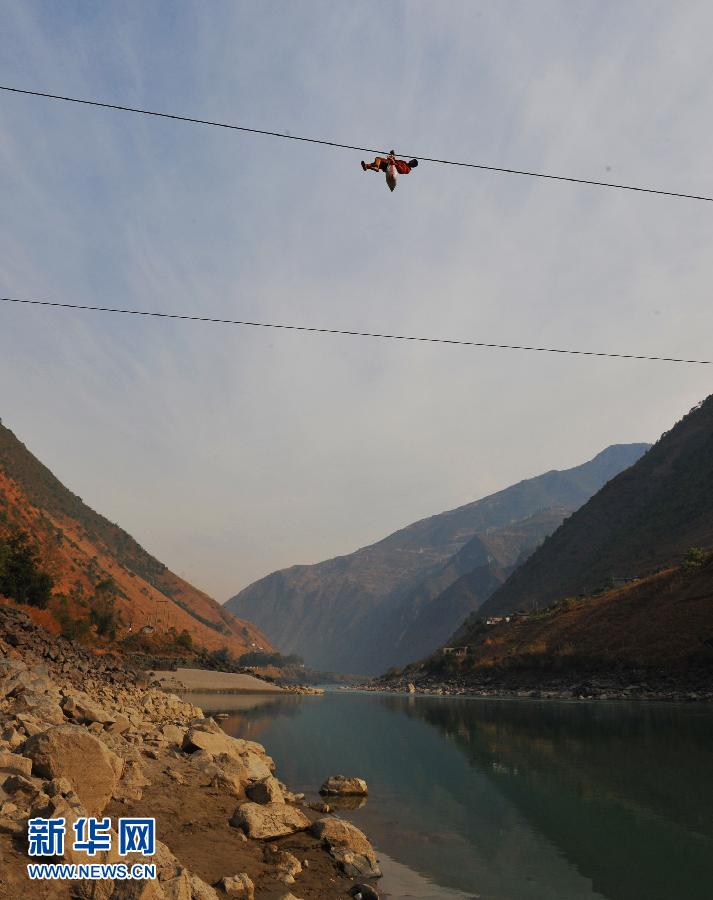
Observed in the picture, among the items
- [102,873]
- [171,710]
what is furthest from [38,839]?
[171,710]

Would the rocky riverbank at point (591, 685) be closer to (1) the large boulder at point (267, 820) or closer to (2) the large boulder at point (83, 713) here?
(1) the large boulder at point (267, 820)

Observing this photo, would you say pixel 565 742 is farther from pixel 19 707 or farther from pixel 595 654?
pixel 595 654

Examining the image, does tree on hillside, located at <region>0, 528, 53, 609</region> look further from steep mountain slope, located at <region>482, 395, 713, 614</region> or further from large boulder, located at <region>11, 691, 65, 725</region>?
steep mountain slope, located at <region>482, 395, 713, 614</region>

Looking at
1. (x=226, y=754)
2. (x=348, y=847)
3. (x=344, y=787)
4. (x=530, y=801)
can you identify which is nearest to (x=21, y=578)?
(x=344, y=787)

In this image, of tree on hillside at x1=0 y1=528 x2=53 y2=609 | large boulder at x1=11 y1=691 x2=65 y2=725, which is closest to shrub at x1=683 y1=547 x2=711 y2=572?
tree on hillside at x1=0 y1=528 x2=53 y2=609

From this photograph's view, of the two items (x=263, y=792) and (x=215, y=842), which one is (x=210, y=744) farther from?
(x=215, y=842)
